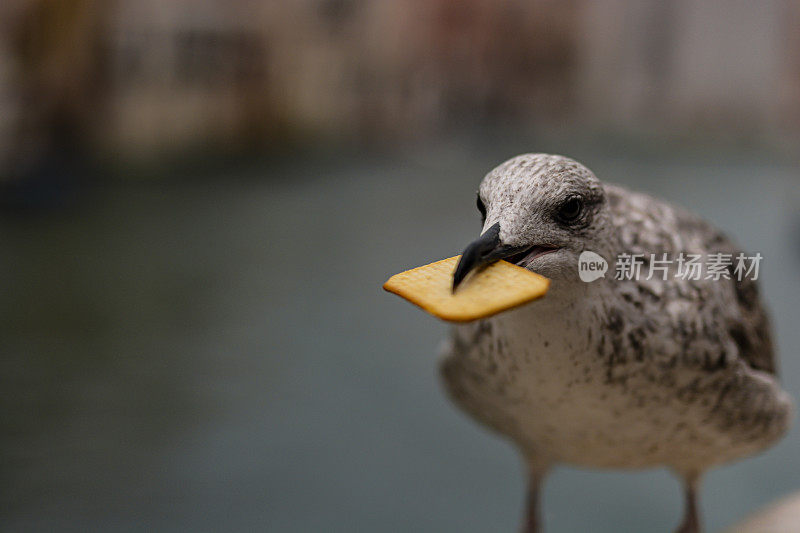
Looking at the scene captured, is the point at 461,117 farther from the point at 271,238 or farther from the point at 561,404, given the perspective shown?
the point at 561,404

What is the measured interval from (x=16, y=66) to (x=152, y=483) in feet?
5.15

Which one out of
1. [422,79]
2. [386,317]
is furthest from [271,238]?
[422,79]

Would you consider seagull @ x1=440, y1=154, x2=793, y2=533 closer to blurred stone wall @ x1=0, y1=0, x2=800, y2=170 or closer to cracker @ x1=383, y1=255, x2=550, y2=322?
cracker @ x1=383, y1=255, x2=550, y2=322

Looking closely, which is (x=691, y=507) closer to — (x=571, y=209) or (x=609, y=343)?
(x=609, y=343)

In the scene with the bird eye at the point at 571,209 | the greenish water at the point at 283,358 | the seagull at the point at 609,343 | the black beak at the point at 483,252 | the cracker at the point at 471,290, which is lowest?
the greenish water at the point at 283,358

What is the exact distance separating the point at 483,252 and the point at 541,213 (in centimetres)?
12

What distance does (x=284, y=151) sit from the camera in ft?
10.3

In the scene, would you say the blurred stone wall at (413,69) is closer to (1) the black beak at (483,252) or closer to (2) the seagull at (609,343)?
(2) the seagull at (609,343)

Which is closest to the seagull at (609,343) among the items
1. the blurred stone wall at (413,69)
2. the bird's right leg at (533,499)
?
Answer: the bird's right leg at (533,499)

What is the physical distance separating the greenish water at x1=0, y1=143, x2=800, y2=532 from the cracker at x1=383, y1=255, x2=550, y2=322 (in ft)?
3.90

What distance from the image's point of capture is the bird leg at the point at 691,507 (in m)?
1.52

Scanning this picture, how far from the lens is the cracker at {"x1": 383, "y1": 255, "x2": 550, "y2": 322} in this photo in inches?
31.0

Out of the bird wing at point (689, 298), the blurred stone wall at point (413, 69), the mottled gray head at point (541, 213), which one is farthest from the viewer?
the blurred stone wall at point (413, 69)

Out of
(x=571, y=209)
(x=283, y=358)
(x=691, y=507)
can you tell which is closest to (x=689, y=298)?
(x=571, y=209)
